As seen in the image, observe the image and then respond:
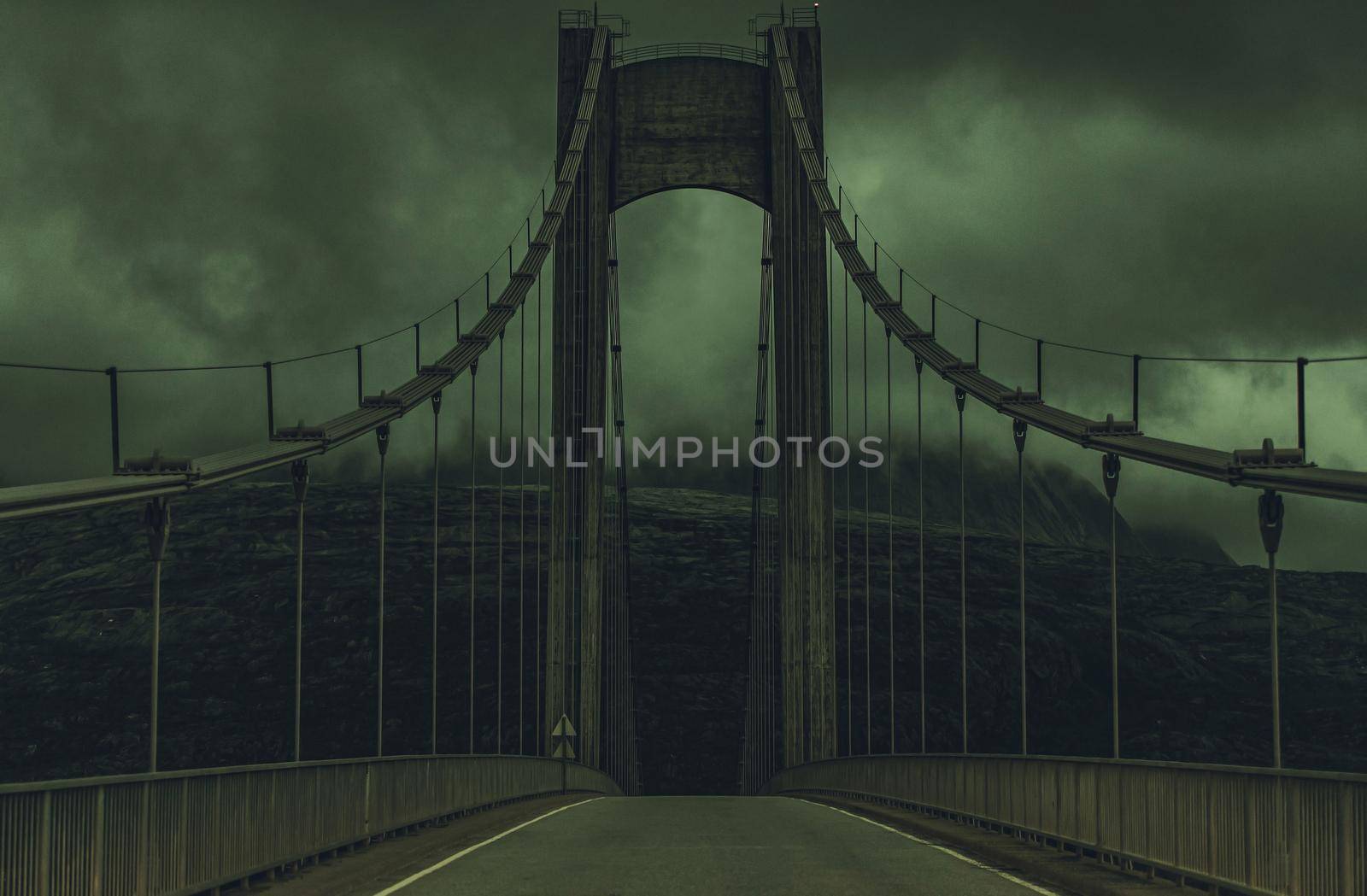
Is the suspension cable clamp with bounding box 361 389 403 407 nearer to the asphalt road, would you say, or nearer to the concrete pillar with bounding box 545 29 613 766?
the asphalt road

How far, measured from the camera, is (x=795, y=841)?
792 inches

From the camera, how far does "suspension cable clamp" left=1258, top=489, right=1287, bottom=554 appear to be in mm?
13250

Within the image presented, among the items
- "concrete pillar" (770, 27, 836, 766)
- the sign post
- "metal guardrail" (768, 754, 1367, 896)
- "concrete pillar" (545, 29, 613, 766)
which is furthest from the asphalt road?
"concrete pillar" (770, 27, 836, 766)

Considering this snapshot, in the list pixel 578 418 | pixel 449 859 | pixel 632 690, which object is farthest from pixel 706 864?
pixel 632 690

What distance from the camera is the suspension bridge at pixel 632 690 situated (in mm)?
12289

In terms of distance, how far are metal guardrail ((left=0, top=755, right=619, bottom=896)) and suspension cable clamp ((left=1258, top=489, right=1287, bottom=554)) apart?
8.23 meters

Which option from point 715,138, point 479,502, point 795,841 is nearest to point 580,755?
point 715,138

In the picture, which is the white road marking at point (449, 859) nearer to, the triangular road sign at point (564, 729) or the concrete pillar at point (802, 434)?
the triangular road sign at point (564, 729)

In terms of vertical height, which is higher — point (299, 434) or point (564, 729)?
point (299, 434)

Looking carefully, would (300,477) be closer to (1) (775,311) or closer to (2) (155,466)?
(2) (155,466)

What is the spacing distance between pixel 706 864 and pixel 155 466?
6494mm

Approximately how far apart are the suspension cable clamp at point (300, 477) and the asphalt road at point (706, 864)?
3948mm

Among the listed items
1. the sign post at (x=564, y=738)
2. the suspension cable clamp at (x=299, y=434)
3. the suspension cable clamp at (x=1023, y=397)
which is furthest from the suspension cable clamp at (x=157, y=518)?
the sign post at (x=564, y=738)

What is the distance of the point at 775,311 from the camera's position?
54.6 m
